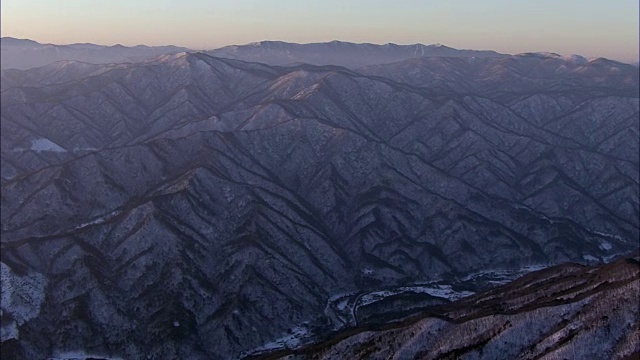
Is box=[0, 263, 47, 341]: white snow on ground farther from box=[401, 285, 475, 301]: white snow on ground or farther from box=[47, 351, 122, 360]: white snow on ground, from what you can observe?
box=[401, 285, 475, 301]: white snow on ground

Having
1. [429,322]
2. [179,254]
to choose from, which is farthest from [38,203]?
[429,322]

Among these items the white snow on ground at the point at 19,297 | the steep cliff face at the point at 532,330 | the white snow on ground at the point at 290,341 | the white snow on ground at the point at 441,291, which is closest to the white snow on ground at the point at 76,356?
the white snow on ground at the point at 19,297

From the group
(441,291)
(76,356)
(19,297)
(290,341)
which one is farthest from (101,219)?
(441,291)

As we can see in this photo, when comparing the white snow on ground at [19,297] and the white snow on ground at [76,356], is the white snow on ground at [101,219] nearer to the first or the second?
the white snow on ground at [19,297]

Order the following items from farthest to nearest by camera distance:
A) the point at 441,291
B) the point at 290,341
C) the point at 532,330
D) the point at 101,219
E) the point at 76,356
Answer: the point at 101,219, the point at 441,291, the point at 290,341, the point at 76,356, the point at 532,330

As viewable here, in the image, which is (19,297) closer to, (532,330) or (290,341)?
(290,341)

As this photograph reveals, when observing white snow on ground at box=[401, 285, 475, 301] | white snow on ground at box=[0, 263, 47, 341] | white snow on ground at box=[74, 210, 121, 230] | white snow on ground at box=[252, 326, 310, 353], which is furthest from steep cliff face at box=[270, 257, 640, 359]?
white snow on ground at box=[74, 210, 121, 230]
